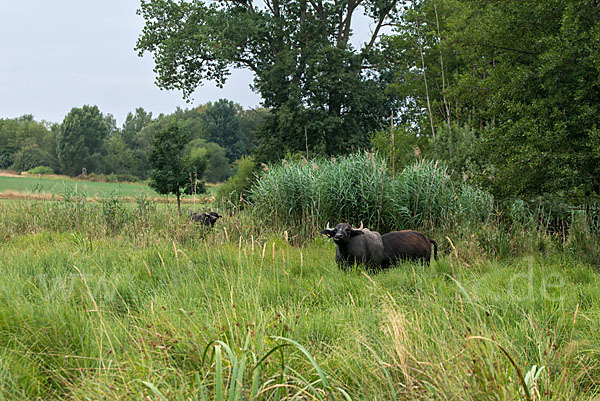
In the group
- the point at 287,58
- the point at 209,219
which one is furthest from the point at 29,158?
the point at 209,219

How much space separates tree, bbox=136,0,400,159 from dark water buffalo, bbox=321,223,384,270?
56.3ft

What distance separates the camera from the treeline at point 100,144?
68.0 metres

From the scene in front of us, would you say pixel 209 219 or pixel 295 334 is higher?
pixel 209 219

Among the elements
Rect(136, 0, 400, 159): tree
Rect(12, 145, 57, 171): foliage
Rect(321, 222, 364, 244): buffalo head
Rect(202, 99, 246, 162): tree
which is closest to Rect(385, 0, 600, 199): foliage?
Rect(321, 222, 364, 244): buffalo head

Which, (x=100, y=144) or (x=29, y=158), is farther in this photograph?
(x=100, y=144)

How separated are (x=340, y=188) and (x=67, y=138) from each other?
230 feet

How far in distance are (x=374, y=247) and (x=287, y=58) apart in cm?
1919

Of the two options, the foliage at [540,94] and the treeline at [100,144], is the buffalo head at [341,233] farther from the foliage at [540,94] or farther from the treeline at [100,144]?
the treeline at [100,144]

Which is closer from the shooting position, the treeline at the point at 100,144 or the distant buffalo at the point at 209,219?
the distant buffalo at the point at 209,219

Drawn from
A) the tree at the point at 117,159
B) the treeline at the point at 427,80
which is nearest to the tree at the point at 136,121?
the tree at the point at 117,159

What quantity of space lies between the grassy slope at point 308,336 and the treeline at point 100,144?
5726 centimetres

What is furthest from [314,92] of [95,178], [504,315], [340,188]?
[95,178]

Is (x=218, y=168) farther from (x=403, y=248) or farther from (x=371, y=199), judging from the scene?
(x=403, y=248)

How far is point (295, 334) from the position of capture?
9.35 feet
